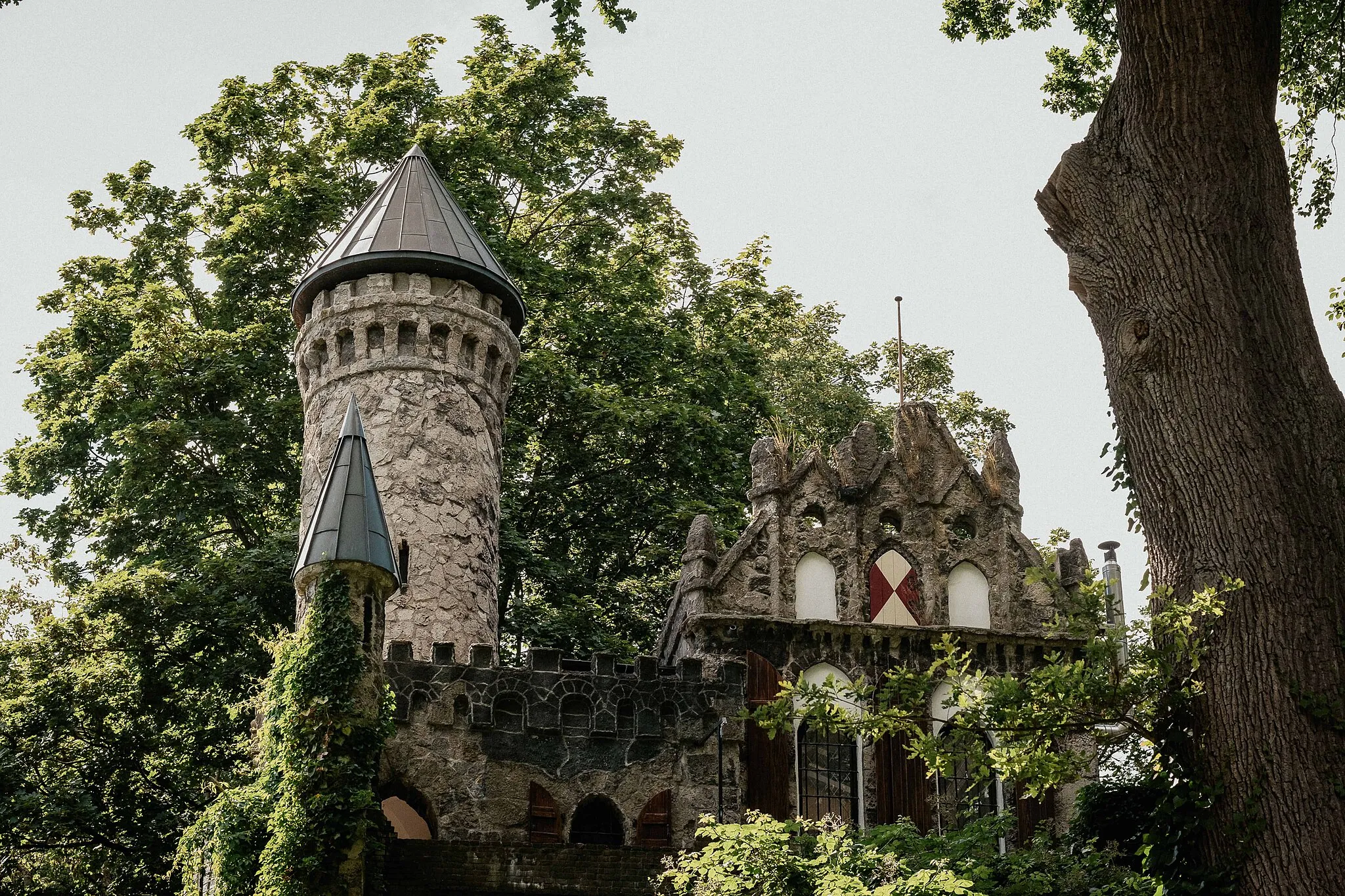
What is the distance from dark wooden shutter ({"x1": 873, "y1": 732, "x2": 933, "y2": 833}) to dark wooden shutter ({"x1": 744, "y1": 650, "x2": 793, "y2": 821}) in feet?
3.64

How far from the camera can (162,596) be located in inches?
813

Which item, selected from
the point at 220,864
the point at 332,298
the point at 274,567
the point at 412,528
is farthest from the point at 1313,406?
the point at 274,567

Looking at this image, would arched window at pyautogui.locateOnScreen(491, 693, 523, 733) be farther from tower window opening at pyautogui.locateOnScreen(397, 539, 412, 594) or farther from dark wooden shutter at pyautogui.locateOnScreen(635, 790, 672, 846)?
tower window opening at pyautogui.locateOnScreen(397, 539, 412, 594)

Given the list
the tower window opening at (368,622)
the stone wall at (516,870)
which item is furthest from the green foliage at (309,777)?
the stone wall at (516,870)

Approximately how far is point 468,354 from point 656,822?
6162 millimetres

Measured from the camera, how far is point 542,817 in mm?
16125

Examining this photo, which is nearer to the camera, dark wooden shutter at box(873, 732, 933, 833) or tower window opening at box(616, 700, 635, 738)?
tower window opening at box(616, 700, 635, 738)

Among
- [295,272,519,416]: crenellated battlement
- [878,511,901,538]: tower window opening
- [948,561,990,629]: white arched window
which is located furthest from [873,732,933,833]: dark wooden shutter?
[295,272,519,416]: crenellated battlement

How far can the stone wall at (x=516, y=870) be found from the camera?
13867mm

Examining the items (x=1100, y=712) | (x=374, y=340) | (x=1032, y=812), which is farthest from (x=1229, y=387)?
(x=374, y=340)

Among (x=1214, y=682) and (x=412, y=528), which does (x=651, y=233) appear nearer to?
(x=412, y=528)

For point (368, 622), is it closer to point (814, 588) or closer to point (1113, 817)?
point (814, 588)

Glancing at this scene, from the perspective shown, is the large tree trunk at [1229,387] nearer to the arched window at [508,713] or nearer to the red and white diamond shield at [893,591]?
the arched window at [508,713]

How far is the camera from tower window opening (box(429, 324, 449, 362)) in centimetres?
1919
